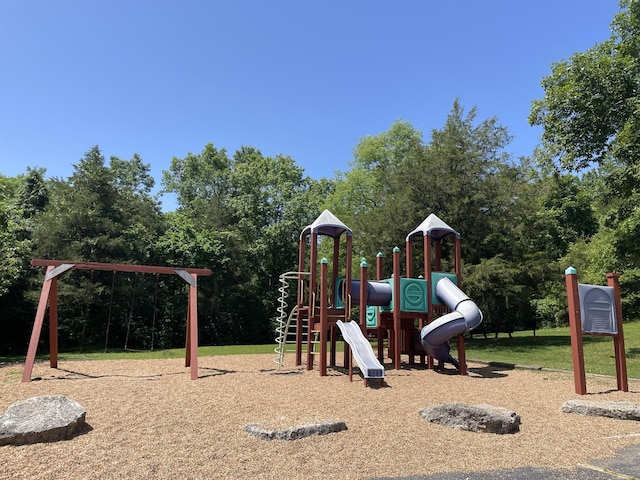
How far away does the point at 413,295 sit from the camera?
1200 cm

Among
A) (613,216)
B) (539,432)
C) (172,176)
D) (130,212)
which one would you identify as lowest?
(539,432)

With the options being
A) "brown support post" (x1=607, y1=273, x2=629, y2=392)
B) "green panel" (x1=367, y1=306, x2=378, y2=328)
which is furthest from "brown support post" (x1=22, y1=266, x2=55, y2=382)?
"brown support post" (x1=607, y1=273, x2=629, y2=392)

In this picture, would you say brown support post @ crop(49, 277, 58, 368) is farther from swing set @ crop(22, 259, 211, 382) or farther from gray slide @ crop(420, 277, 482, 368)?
gray slide @ crop(420, 277, 482, 368)

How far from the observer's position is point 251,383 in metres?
9.09

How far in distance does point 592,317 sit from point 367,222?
13.4 metres

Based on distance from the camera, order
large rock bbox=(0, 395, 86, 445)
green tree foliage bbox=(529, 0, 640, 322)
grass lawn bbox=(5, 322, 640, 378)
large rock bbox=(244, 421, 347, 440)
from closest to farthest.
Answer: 1. large rock bbox=(0, 395, 86, 445)
2. large rock bbox=(244, 421, 347, 440)
3. grass lawn bbox=(5, 322, 640, 378)
4. green tree foliage bbox=(529, 0, 640, 322)

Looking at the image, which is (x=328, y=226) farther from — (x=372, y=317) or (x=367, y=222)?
(x=367, y=222)

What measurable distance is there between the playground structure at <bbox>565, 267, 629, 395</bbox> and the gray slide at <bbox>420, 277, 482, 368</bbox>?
7.96 feet

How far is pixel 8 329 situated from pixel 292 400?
19528 mm

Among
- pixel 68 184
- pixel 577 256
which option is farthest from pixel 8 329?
pixel 577 256

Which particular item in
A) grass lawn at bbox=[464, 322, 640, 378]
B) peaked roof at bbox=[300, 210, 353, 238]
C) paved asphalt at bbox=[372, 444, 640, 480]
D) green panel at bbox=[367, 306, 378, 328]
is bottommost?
paved asphalt at bbox=[372, 444, 640, 480]

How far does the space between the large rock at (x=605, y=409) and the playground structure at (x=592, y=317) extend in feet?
6.76

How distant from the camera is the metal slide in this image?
9023 millimetres

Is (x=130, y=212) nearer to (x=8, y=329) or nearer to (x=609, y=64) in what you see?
(x=8, y=329)
